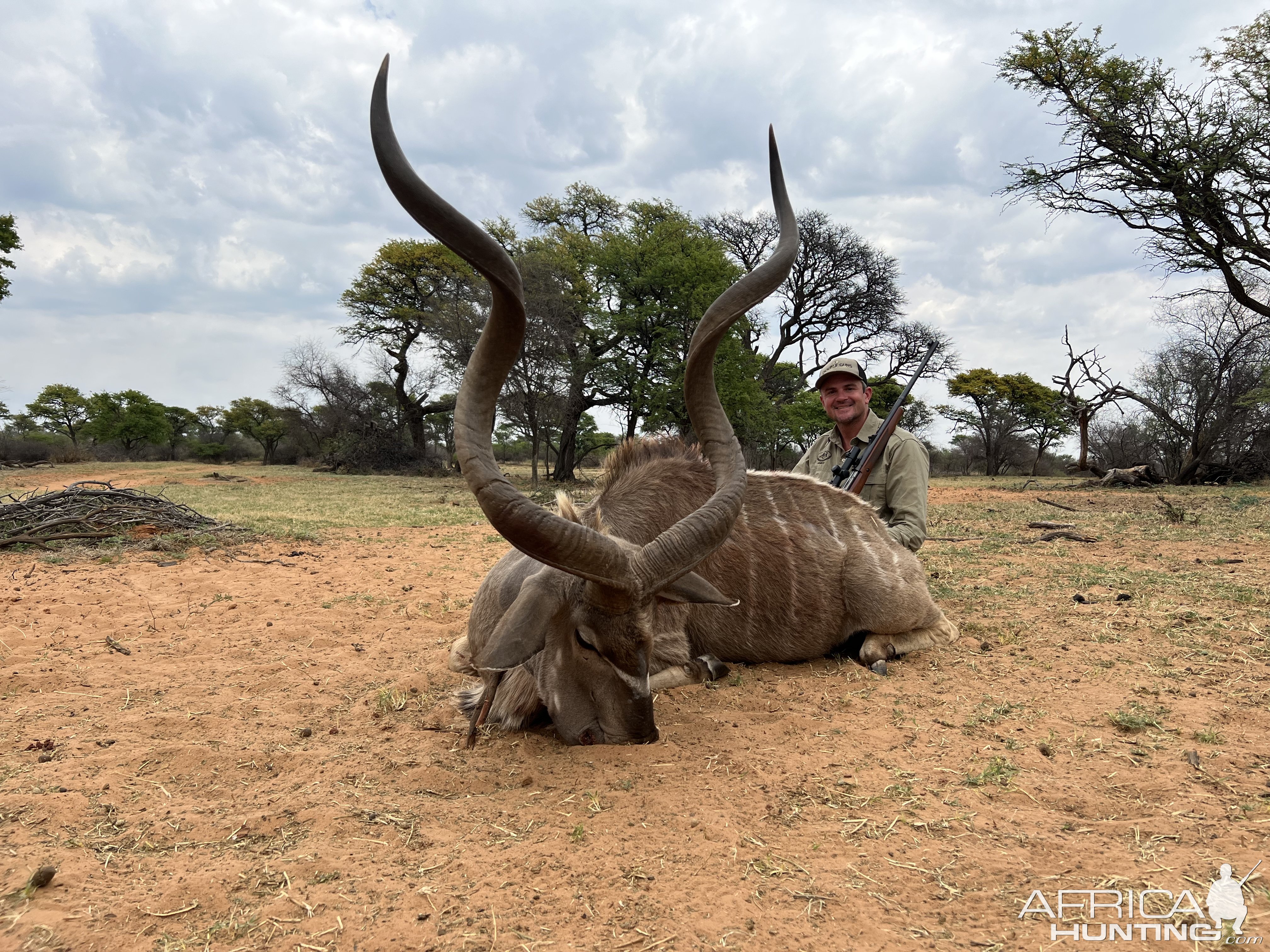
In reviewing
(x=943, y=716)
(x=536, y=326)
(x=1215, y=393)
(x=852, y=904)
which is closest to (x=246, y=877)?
(x=852, y=904)

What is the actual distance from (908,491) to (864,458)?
0.44 m

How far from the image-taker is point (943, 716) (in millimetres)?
3232

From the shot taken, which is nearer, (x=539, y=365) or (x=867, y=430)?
(x=867, y=430)

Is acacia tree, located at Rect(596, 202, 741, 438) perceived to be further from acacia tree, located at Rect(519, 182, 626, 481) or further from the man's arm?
the man's arm

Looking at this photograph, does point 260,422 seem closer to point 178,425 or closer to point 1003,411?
point 178,425

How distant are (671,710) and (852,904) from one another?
1.57 meters

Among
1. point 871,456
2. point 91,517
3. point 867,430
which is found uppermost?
point 867,430

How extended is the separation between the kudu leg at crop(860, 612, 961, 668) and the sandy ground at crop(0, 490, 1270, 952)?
0.12m

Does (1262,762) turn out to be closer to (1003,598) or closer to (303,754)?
(1003,598)

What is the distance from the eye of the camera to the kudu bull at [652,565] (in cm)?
265

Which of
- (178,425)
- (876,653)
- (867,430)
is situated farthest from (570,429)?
(178,425)

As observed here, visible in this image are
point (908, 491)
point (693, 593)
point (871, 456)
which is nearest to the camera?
point (693, 593)

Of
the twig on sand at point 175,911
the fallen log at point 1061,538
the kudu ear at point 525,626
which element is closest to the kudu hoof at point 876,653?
the kudu ear at point 525,626

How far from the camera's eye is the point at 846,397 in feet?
18.7
